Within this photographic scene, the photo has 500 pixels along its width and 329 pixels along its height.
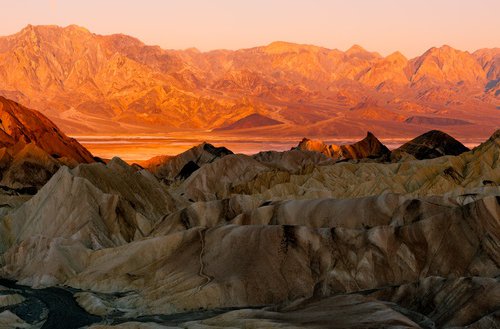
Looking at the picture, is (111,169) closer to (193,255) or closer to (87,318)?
(193,255)

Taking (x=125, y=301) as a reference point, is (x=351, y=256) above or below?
above

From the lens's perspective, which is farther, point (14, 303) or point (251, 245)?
point (251, 245)

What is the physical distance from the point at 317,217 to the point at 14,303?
51552mm

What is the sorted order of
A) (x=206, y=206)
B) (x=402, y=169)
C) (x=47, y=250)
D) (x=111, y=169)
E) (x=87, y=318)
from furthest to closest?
1. (x=402, y=169)
2. (x=111, y=169)
3. (x=206, y=206)
4. (x=47, y=250)
5. (x=87, y=318)

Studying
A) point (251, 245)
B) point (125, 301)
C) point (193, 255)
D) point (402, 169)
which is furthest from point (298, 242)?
point (402, 169)

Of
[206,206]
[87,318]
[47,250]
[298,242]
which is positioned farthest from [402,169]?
[87,318]

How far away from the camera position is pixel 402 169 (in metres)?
197

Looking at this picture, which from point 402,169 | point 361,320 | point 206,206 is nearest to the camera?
point 361,320

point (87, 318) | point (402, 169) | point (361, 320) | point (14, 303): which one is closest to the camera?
point (361, 320)

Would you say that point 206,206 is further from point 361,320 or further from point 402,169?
point 402,169

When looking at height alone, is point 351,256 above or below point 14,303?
Answer: above

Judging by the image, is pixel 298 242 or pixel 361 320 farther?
pixel 298 242

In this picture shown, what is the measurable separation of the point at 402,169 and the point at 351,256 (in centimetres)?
10057

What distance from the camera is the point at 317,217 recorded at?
120625 millimetres
